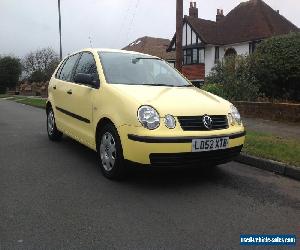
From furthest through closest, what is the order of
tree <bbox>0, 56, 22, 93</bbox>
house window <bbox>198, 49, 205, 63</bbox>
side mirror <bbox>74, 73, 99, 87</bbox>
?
tree <bbox>0, 56, 22, 93</bbox>, house window <bbox>198, 49, 205, 63</bbox>, side mirror <bbox>74, 73, 99, 87</bbox>

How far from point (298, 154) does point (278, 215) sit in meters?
2.46

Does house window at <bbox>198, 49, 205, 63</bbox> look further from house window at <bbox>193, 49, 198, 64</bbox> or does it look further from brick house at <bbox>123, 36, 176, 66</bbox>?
brick house at <bbox>123, 36, 176, 66</bbox>

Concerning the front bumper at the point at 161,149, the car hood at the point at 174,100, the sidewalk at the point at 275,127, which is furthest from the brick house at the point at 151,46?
the front bumper at the point at 161,149

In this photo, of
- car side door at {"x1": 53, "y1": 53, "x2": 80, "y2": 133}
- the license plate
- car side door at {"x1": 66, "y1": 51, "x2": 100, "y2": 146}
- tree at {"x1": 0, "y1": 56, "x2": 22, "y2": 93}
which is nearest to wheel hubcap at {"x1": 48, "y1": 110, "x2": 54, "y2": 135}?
car side door at {"x1": 53, "y1": 53, "x2": 80, "y2": 133}

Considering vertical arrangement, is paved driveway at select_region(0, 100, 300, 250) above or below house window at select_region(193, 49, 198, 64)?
below

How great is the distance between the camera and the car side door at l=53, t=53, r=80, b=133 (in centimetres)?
709

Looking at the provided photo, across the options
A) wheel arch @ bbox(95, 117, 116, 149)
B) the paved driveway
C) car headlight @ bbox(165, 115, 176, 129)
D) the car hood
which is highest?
the car hood

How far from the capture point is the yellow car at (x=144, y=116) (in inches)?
193

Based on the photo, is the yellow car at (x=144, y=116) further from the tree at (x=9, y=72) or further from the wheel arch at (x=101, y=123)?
the tree at (x=9, y=72)

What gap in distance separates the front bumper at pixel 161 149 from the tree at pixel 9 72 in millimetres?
75915

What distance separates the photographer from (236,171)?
6172 millimetres

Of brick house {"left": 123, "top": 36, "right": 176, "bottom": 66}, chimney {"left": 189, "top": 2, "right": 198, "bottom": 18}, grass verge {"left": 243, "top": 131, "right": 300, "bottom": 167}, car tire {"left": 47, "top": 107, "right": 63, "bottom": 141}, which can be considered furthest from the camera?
brick house {"left": 123, "top": 36, "right": 176, "bottom": 66}

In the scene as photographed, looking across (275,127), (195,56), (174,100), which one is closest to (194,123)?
(174,100)

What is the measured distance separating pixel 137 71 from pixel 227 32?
3504 centimetres
